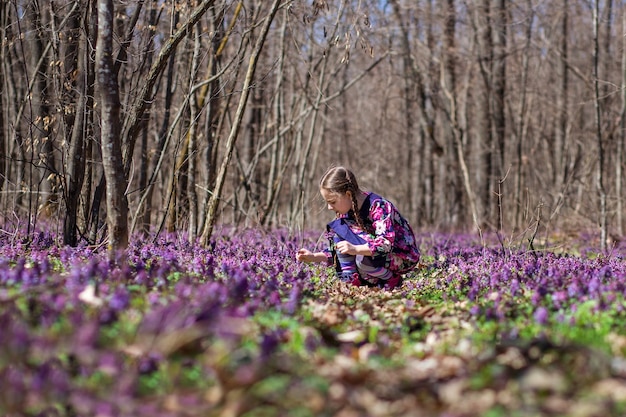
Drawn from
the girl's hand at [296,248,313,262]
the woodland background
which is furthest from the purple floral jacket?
the woodland background

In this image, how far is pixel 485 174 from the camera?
2134 cm

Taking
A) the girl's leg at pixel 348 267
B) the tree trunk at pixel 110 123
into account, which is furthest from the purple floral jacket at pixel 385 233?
the tree trunk at pixel 110 123

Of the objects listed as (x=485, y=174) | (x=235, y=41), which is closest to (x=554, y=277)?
(x=235, y=41)

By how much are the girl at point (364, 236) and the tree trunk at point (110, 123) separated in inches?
66.1

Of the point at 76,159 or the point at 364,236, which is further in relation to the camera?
the point at 76,159

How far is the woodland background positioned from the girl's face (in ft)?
6.11

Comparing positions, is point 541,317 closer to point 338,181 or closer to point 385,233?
point 385,233

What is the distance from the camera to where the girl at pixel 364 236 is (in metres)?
6.84

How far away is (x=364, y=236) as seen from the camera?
708 cm

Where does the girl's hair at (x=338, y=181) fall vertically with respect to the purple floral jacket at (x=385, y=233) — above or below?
above

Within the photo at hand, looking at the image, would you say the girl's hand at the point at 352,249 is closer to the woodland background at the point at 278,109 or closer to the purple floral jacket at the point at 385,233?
the purple floral jacket at the point at 385,233

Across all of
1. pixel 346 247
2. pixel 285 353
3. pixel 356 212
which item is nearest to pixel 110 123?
pixel 346 247

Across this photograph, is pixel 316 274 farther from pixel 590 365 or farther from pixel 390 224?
pixel 590 365

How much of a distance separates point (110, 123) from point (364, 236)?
263cm
